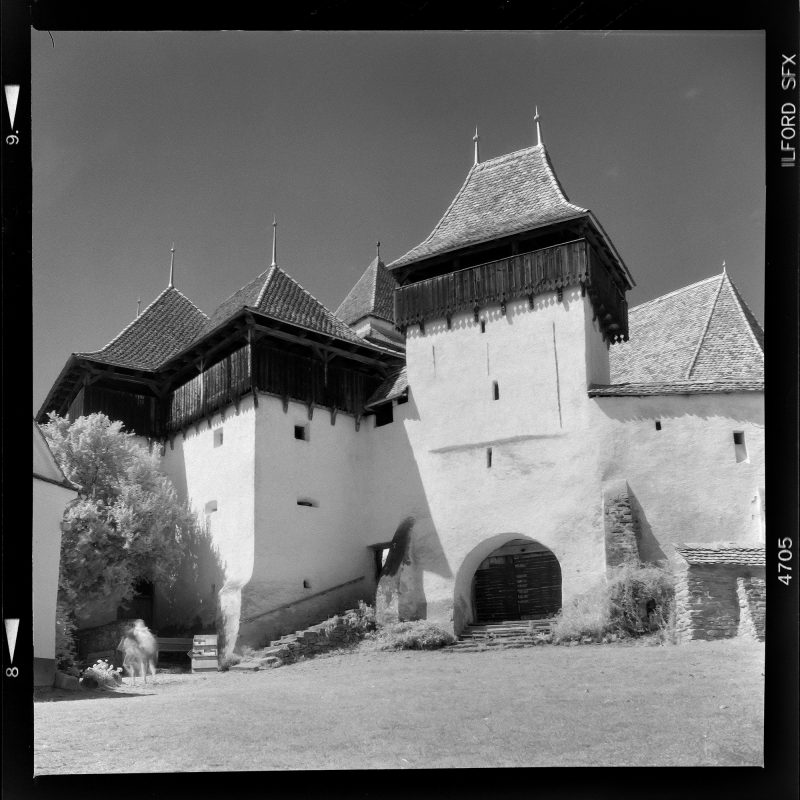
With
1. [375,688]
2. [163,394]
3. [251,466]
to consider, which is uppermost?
[163,394]

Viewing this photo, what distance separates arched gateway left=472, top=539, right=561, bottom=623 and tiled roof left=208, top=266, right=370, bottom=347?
4.78 metres

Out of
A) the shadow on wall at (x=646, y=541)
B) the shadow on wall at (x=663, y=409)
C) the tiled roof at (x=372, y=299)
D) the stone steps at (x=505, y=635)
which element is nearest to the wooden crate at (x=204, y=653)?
the stone steps at (x=505, y=635)

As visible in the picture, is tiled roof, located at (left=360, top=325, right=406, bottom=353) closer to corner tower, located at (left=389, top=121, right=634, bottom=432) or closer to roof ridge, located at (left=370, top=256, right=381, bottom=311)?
roof ridge, located at (left=370, top=256, right=381, bottom=311)

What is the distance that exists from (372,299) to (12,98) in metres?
17.1

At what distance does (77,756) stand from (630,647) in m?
8.07

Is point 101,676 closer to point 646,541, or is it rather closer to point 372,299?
point 646,541

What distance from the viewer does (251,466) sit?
763 inches

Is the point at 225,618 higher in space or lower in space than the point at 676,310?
lower

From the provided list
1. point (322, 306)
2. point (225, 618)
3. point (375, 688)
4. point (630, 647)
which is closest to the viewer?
point (375, 688)

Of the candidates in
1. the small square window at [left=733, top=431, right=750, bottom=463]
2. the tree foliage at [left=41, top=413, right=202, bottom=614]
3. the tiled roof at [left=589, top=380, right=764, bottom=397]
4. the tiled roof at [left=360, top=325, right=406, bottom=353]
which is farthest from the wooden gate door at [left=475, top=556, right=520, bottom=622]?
the tiled roof at [left=360, top=325, right=406, bottom=353]

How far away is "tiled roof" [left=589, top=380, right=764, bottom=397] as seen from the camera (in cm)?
1706

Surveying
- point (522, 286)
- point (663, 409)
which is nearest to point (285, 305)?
point (522, 286)
